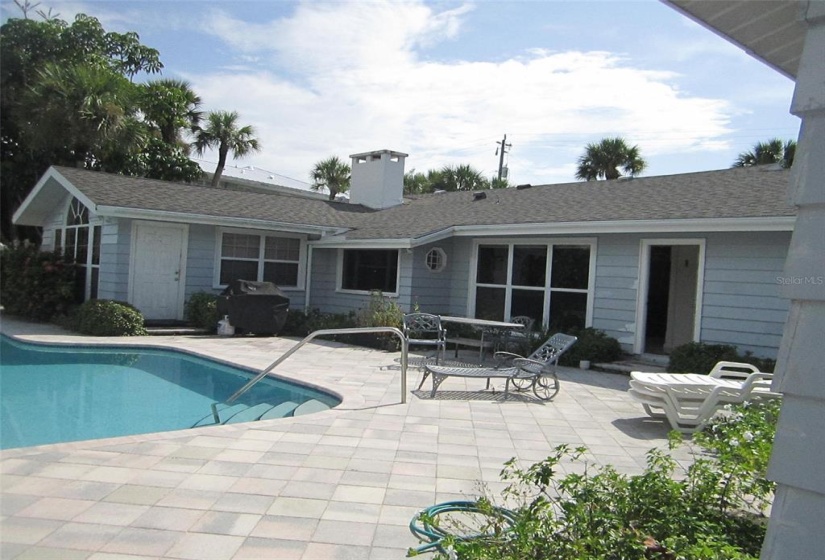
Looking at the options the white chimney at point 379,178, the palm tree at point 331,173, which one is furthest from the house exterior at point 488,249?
the palm tree at point 331,173

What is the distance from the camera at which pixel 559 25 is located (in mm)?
6438

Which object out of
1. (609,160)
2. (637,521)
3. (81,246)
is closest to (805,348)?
(637,521)

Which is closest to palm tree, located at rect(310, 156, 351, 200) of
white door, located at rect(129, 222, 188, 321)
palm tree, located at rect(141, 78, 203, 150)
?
palm tree, located at rect(141, 78, 203, 150)

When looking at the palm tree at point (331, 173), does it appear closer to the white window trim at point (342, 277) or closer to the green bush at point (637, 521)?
the white window trim at point (342, 277)

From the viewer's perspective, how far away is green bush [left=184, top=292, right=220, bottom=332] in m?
13.7

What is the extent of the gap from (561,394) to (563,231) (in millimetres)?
3981

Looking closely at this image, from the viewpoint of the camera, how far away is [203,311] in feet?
45.0

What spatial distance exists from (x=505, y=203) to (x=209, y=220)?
Result: 691 centimetres

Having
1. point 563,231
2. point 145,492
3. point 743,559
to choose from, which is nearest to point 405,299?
point 563,231

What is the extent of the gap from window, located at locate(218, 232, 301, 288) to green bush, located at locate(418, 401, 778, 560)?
12.3 metres

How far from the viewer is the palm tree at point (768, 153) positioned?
21.7 metres

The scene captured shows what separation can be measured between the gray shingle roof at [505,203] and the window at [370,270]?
20.0 inches

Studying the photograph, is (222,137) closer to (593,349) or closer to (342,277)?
(342,277)

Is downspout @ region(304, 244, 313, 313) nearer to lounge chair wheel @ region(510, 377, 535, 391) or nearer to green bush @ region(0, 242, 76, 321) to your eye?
green bush @ region(0, 242, 76, 321)
